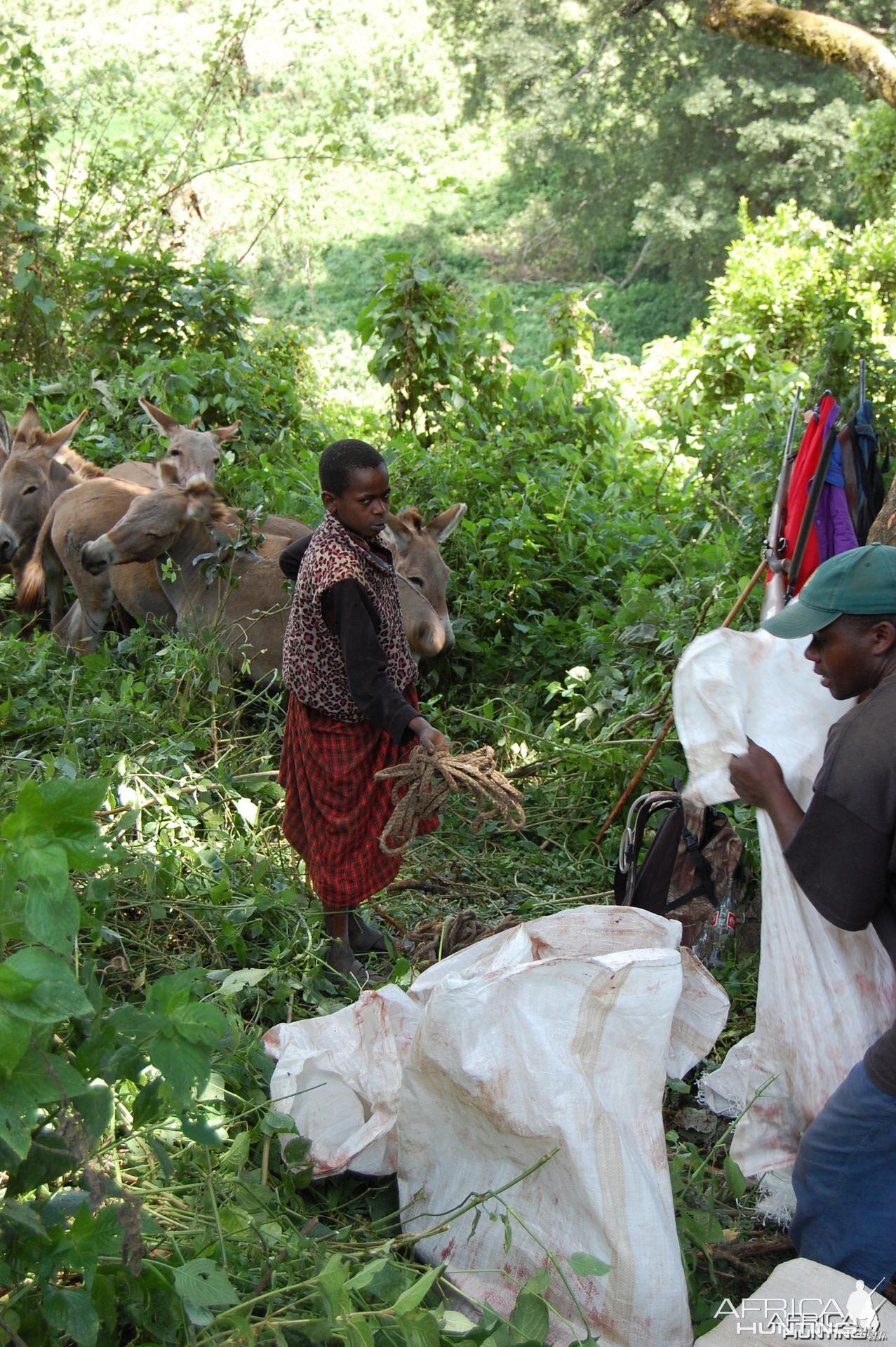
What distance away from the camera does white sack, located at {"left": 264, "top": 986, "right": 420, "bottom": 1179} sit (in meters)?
2.81

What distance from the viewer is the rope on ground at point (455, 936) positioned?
12.2ft

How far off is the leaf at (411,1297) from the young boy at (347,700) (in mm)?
1483

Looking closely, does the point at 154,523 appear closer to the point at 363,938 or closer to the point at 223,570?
the point at 223,570

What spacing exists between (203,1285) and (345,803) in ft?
6.12

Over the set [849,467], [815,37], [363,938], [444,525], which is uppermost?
[815,37]

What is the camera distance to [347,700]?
3.71 metres

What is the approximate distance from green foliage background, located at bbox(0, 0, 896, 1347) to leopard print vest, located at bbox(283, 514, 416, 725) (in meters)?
0.76

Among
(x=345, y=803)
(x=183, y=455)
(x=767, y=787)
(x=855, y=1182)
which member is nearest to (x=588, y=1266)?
(x=855, y=1182)

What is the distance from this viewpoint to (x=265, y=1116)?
2713mm

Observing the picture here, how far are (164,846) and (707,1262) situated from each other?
2.32 meters

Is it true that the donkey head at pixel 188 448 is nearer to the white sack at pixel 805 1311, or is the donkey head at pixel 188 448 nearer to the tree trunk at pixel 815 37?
the white sack at pixel 805 1311

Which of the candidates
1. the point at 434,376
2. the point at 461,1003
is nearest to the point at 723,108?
the point at 434,376

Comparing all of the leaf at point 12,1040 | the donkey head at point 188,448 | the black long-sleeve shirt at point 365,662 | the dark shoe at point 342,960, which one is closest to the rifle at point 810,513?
the black long-sleeve shirt at point 365,662

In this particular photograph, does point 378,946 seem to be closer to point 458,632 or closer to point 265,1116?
point 265,1116
